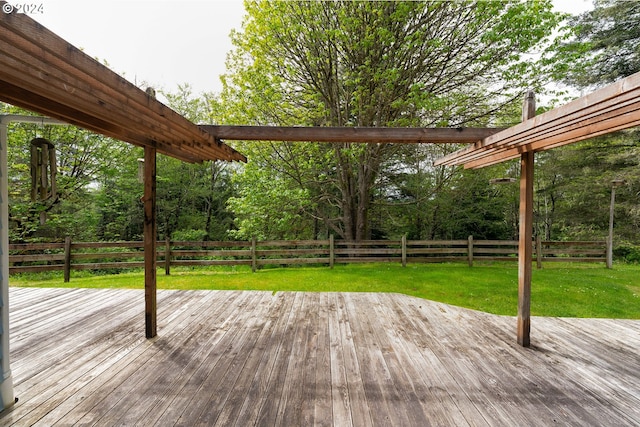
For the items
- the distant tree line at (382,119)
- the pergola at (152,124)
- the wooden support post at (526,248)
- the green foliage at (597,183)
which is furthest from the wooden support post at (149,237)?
the green foliage at (597,183)

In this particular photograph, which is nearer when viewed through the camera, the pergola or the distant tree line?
the pergola

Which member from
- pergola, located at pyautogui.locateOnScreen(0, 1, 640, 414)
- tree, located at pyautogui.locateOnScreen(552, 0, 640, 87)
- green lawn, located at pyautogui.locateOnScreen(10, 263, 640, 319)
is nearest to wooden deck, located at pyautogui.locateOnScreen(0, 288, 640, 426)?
pergola, located at pyautogui.locateOnScreen(0, 1, 640, 414)

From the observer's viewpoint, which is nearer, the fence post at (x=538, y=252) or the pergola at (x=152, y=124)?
the pergola at (x=152, y=124)

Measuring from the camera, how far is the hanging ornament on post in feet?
6.68

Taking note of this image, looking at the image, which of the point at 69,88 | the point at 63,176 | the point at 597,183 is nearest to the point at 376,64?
the point at 69,88

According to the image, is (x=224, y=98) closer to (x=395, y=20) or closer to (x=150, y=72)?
(x=395, y=20)

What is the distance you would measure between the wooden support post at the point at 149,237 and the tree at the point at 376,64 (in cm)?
439

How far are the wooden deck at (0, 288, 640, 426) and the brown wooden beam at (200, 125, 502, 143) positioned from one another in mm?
2176

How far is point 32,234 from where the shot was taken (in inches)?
357

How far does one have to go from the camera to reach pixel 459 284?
5832 mm

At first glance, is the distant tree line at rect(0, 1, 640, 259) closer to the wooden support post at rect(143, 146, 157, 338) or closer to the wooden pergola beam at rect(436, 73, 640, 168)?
the wooden support post at rect(143, 146, 157, 338)

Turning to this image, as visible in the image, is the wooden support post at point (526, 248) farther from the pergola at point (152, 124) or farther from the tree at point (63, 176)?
the tree at point (63, 176)

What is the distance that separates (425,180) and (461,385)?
392 inches

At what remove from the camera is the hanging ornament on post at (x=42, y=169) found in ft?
6.68
